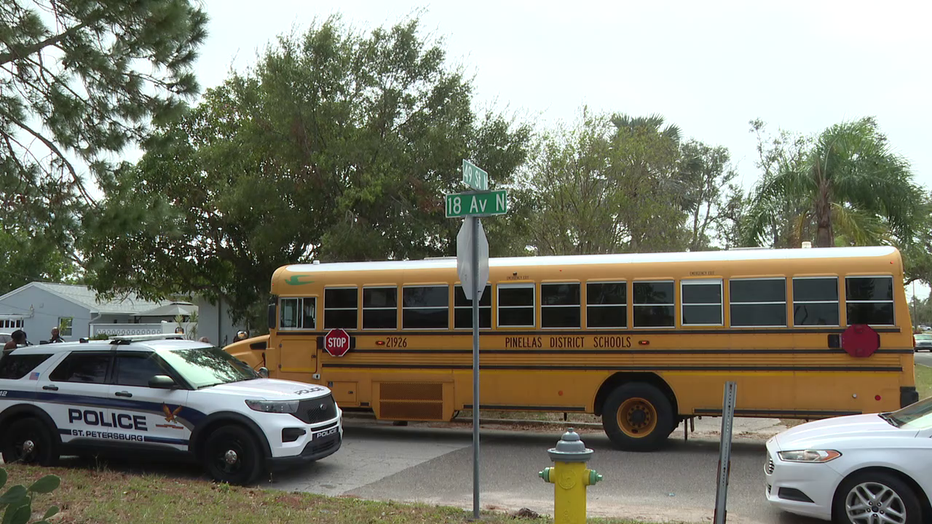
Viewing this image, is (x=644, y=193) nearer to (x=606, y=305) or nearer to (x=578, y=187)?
(x=578, y=187)

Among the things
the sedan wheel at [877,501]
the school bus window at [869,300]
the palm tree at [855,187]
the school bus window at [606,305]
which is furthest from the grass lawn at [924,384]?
the sedan wheel at [877,501]

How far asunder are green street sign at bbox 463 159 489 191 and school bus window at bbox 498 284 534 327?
4.58 m

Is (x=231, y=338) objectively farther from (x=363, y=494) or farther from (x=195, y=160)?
(x=363, y=494)

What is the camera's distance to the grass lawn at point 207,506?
6.96 m

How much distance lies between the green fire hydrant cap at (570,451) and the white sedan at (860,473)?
2415 millimetres

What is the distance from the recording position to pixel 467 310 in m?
12.3

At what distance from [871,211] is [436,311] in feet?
32.4

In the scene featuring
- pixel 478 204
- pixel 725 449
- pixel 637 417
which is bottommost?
pixel 637 417

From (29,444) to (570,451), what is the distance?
23.4 ft

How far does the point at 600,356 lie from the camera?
11648 millimetres

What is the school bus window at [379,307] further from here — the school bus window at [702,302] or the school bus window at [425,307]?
the school bus window at [702,302]

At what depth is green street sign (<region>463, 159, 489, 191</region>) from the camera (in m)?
7.40

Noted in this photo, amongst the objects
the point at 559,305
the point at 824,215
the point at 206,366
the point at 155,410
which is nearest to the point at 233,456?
the point at 155,410

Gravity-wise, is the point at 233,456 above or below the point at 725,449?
below
